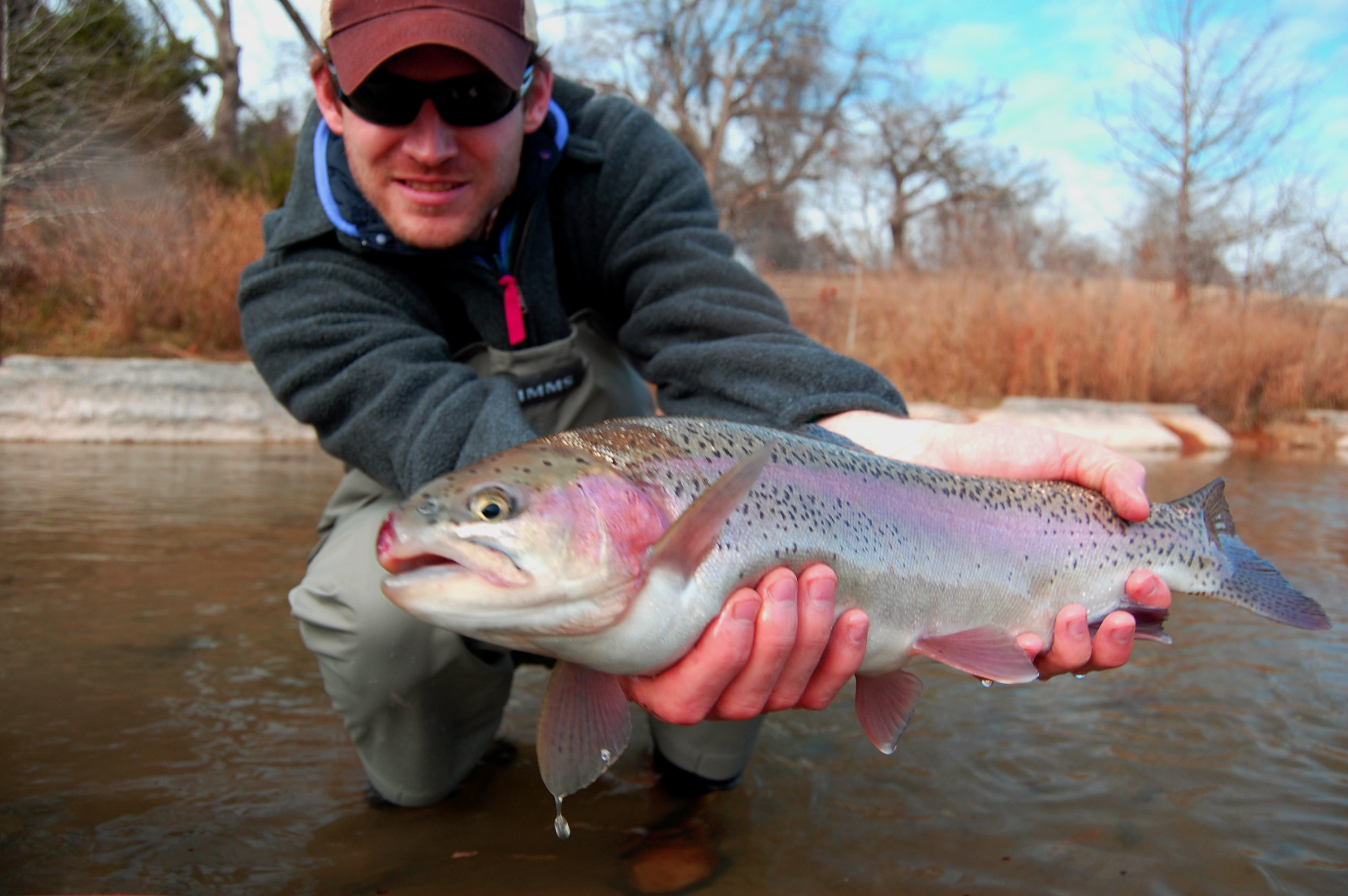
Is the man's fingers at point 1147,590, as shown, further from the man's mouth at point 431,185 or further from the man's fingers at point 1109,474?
the man's mouth at point 431,185

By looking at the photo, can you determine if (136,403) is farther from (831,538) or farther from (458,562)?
(831,538)

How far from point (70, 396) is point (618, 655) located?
9.13 m

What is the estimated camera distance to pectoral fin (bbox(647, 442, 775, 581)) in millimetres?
1386

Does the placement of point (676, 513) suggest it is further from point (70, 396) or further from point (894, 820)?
point (70, 396)

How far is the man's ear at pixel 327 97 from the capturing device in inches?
95.0

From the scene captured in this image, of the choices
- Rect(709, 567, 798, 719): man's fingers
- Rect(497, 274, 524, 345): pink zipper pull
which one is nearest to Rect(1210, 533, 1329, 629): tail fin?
Rect(709, 567, 798, 719): man's fingers

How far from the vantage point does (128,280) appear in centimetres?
1056

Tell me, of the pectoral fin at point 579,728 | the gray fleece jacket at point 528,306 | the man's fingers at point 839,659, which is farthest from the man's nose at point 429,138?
the man's fingers at point 839,659

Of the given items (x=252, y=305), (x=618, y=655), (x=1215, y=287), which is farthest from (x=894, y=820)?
(x=1215, y=287)

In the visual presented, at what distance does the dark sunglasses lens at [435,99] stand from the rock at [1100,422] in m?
9.49

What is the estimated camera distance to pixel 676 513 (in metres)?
1.51

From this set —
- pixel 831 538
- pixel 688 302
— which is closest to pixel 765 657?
pixel 831 538

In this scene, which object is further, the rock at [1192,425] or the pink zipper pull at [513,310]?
the rock at [1192,425]

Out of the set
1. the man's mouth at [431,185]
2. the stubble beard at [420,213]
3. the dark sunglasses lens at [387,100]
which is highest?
the dark sunglasses lens at [387,100]
